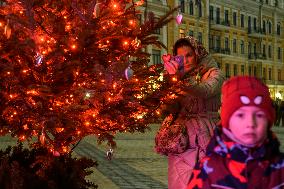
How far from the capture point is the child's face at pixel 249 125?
1991mm

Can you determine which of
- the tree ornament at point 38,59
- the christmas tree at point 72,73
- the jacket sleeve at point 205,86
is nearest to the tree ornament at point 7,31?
the christmas tree at point 72,73

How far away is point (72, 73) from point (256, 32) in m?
49.2

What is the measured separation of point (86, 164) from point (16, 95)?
3.38 ft

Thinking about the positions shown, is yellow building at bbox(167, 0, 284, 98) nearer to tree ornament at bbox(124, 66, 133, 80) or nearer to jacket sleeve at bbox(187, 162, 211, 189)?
tree ornament at bbox(124, 66, 133, 80)

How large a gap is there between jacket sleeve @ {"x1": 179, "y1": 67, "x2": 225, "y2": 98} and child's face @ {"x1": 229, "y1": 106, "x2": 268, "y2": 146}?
139 cm

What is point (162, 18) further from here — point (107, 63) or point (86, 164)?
point (86, 164)

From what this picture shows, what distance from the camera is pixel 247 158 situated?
1983mm

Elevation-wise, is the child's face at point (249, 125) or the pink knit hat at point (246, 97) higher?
the pink knit hat at point (246, 97)

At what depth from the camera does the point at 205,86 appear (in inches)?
136

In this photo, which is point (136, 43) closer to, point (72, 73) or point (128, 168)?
point (72, 73)

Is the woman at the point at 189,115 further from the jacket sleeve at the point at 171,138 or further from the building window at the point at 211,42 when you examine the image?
the building window at the point at 211,42

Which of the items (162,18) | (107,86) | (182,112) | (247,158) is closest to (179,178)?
(182,112)

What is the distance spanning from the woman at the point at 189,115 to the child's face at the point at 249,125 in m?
1.43

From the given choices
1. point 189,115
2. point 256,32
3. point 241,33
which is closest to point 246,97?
point 189,115
